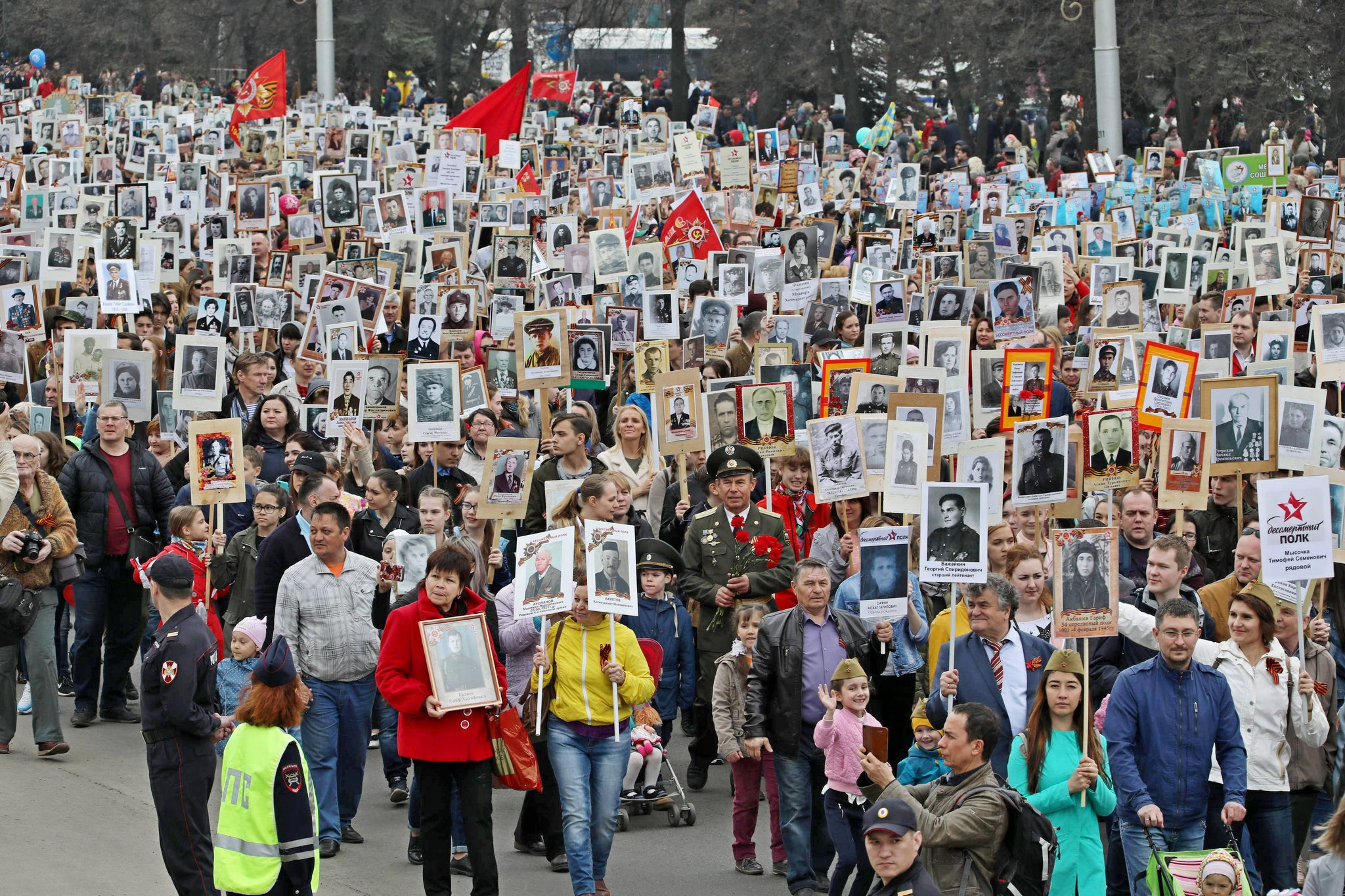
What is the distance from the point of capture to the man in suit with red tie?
728cm

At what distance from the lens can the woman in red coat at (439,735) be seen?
24.1ft

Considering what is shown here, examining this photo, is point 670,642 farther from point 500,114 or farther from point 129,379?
point 500,114

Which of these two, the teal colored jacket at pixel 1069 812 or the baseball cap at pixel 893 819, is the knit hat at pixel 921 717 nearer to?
the teal colored jacket at pixel 1069 812

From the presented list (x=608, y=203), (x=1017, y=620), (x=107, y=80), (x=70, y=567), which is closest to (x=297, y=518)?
(x=70, y=567)

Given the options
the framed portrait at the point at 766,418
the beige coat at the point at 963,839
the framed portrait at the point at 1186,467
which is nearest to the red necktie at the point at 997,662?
the beige coat at the point at 963,839

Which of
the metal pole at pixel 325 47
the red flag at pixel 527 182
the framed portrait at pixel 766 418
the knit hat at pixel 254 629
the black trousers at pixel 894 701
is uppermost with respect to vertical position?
the metal pole at pixel 325 47

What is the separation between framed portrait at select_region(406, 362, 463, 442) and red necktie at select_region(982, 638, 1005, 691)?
14.0ft

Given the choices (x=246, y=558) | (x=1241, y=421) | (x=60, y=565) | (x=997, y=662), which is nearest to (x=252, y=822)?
(x=997, y=662)

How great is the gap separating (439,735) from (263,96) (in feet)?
72.3

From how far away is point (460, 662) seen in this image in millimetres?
7348

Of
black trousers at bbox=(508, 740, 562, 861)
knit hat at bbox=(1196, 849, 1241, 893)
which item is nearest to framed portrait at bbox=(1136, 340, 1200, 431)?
black trousers at bbox=(508, 740, 562, 861)

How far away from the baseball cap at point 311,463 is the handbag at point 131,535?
117 cm

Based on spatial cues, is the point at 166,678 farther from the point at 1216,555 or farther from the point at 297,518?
the point at 1216,555

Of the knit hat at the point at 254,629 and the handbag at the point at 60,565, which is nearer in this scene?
the knit hat at the point at 254,629
